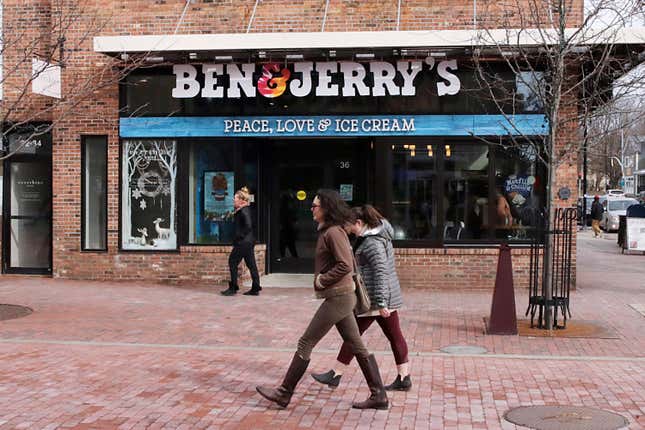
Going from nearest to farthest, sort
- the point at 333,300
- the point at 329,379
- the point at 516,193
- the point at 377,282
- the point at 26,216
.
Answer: the point at 333,300, the point at 377,282, the point at 329,379, the point at 516,193, the point at 26,216

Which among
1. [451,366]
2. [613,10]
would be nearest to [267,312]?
[451,366]

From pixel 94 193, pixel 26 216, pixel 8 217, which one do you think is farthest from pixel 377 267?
pixel 8 217

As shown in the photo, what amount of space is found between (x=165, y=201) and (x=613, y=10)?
8561mm

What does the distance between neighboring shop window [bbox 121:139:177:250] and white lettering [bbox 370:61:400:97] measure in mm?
3929

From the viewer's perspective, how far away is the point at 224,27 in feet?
50.7

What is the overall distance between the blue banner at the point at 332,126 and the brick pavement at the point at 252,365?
2.94 meters

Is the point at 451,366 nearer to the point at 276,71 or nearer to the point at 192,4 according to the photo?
the point at 276,71

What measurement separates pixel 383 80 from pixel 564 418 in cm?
902

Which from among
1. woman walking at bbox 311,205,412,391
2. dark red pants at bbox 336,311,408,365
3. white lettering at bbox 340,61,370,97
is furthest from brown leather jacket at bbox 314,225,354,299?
white lettering at bbox 340,61,370,97

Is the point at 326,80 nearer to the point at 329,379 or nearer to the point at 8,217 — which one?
the point at 8,217

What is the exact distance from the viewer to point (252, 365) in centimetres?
877

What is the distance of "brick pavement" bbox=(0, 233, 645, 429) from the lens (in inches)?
268

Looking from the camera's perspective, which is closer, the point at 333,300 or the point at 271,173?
the point at 333,300

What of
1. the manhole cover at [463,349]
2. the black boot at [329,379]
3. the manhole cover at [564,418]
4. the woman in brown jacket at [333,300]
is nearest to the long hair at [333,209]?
the woman in brown jacket at [333,300]
